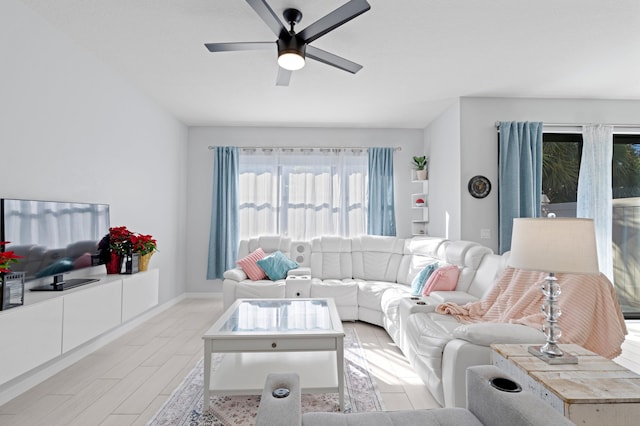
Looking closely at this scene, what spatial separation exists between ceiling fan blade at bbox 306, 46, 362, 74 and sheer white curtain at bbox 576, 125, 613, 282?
325 centimetres

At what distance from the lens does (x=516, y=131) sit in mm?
3930

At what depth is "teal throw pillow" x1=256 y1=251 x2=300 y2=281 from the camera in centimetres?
427

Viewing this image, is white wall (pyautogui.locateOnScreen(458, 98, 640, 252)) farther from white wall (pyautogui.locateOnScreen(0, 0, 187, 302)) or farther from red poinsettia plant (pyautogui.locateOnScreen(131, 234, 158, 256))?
white wall (pyautogui.locateOnScreen(0, 0, 187, 302))

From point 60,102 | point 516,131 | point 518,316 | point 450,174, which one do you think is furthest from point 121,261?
point 516,131

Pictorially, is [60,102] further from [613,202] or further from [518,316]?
[613,202]

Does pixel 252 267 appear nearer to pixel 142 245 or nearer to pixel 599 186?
pixel 142 245

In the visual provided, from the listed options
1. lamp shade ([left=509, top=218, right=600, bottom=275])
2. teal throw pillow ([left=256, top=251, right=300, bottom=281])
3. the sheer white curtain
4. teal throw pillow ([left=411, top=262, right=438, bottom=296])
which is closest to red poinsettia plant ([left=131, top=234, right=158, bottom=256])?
teal throw pillow ([left=256, top=251, right=300, bottom=281])

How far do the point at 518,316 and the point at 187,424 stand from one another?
2180 millimetres

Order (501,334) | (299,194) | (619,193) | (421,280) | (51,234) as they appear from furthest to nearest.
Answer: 1. (299,194)
2. (619,193)
3. (421,280)
4. (51,234)
5. (501,334)

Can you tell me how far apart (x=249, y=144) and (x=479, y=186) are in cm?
330

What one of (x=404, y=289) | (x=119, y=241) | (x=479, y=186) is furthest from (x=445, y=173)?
(x=119, y=241)

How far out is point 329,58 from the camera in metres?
2.52

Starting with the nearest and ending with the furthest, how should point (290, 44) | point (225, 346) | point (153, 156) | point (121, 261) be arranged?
point (225, 346)
point (290, 44)
point (121, 261)
point (153, 156)

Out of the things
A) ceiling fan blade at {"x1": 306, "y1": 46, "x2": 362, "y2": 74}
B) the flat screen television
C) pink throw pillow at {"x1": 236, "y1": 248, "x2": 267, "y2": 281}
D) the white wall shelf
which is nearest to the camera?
the flat screen television
